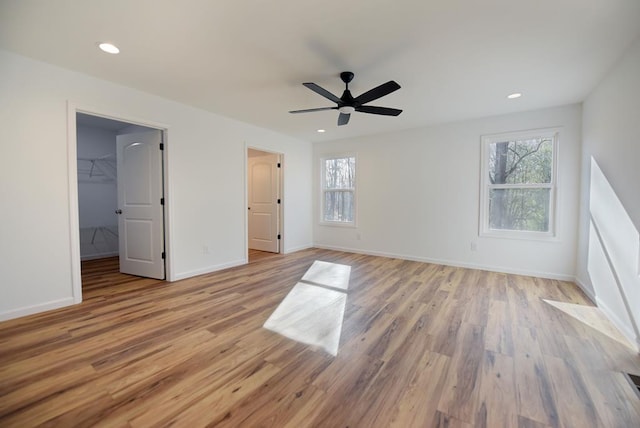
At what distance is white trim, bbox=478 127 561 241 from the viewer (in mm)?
3959

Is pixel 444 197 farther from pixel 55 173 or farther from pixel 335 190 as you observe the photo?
pixel 55 173

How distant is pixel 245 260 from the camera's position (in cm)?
488

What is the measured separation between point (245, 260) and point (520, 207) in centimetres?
467

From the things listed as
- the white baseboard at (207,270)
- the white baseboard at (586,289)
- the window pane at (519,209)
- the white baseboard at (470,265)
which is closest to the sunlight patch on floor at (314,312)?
the white baseboard at (207,270)

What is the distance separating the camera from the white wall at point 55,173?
2.55 meters

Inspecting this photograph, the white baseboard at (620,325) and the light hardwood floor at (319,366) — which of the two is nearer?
the light hardwood floor at (319,366)

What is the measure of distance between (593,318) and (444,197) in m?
2.57

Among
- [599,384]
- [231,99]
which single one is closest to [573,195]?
[599,384]

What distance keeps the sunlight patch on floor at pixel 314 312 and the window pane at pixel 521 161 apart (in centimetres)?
301

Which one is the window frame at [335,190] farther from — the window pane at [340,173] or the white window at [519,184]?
the white window at [519,184]

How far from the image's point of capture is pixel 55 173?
2811 mm

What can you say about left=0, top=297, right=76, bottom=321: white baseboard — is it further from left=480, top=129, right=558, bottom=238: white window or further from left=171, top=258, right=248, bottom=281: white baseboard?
left=480, top=129, right=558, bottom=238: white window

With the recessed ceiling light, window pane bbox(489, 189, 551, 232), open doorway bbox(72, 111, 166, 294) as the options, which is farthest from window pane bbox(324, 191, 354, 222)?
the recessed ceiling light

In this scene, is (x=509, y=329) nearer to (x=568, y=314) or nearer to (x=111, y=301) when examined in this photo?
(x=568, y=314)
